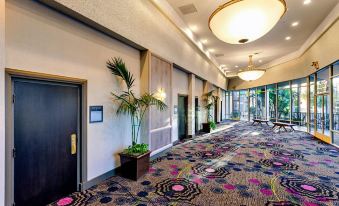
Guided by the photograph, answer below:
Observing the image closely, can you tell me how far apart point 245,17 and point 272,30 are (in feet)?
19.9

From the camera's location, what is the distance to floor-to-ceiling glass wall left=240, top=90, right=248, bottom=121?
1684 centimetres

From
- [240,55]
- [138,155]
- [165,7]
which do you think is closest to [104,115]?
[138,155]

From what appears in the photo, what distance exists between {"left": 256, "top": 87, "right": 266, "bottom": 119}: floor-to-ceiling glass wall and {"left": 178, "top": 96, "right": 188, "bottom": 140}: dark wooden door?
940cm

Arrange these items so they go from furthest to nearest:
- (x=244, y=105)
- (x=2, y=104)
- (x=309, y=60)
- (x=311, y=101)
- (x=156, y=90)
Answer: (x=244, y=105), (x=311, y=101), (x=309, y=60), (x=156, y=90), (x=2, y=104)

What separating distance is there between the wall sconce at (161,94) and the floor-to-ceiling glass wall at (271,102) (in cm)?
1092

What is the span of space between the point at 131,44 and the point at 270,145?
6.32 meters

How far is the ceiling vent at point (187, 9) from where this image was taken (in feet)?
18.3

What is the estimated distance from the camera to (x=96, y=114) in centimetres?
345

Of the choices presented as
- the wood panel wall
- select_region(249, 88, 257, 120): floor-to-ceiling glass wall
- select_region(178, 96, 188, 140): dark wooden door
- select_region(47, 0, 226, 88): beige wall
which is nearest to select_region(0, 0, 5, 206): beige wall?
select_region(47, 0, 226, 88): beige wall

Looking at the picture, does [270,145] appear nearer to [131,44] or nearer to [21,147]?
[131,44]

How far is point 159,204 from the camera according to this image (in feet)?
9.05

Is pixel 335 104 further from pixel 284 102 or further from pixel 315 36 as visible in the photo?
pixel 284 102

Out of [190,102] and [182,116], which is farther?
[190,102]

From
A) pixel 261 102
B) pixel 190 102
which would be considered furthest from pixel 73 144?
pixel 261 102
